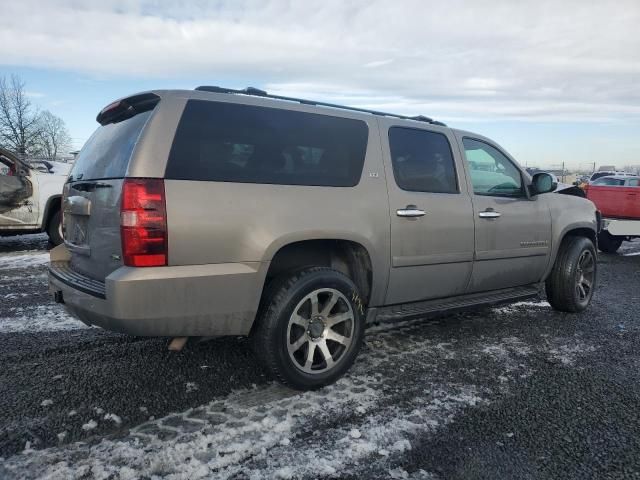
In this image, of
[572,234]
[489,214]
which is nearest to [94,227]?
[489,214]

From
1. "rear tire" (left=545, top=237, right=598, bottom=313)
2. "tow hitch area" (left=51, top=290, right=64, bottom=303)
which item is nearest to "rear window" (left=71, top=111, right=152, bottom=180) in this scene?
"tow hitch area" (left=51, top=290, right=64, bottom=303)

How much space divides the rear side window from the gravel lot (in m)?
1.36

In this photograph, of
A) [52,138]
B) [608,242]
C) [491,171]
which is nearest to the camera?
[491,171]

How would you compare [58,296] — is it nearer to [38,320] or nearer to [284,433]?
[38,320]

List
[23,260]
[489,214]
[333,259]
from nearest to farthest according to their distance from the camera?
[333,259]
[489,214]
[23,260]

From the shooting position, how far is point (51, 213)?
8328mm

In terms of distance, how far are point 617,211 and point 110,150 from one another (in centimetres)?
952

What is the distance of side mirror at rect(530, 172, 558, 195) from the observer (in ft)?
14.8

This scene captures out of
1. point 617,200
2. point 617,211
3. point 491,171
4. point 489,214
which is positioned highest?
point 491,171

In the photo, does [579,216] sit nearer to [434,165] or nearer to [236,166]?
[434,165]

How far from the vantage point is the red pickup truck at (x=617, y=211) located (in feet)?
30.0

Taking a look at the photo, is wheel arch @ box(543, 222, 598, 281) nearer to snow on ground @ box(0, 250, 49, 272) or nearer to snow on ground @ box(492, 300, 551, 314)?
snow on ground @ box(492, 300, 551, 314)

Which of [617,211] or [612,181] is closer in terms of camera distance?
[617,211]

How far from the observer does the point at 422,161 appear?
153 inches
